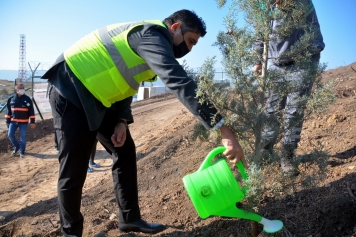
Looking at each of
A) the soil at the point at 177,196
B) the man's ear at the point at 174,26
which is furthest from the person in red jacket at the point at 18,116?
the man's ear at the point at 174,26

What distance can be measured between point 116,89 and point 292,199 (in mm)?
1805

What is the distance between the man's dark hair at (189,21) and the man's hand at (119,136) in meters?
0.95

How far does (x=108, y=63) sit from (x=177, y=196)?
5.59 ft

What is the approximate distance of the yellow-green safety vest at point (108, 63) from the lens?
2.42 meters

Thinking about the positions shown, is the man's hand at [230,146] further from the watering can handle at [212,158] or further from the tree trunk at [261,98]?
the tree trunk at [261,98]

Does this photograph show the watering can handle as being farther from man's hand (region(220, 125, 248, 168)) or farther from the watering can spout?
the watering can spout

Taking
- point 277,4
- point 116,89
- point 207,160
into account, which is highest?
point 277,4

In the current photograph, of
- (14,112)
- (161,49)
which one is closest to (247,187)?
(161,49)

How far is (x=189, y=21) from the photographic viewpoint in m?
2.44

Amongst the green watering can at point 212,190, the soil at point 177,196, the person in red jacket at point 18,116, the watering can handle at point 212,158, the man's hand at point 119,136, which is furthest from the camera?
the person in red jacket at point 18,116

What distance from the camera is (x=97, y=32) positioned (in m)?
2.61

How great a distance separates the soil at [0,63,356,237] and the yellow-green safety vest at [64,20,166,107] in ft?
2.55

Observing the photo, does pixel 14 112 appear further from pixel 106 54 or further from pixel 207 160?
pixel 207 160

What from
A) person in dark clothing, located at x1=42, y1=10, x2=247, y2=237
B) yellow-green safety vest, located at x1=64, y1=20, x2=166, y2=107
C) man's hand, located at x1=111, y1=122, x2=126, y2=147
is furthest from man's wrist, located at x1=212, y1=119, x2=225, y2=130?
man's hand, located at x1=111, y1=122, x2=126, y2=147
